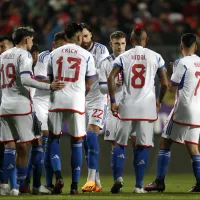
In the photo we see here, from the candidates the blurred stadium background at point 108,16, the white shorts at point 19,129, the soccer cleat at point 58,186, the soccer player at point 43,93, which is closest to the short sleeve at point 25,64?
the white shorts at point 19,129

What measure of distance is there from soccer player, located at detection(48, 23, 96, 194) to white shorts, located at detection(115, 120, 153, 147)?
487 millimetres

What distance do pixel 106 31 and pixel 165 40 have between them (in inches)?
55.4

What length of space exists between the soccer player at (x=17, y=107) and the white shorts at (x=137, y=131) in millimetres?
951

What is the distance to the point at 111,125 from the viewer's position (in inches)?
499

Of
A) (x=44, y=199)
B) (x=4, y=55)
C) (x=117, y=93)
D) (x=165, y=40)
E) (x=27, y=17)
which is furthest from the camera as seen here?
(x=27, y=17)

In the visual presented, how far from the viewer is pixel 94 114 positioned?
41.2 feet

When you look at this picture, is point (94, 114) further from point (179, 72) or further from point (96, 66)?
point (179, 72)

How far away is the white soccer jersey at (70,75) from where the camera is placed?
1119cm

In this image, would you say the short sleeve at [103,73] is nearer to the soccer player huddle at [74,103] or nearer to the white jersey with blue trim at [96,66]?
the white jersey with blue trim at [96,66]

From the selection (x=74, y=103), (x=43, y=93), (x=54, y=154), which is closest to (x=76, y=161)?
(x=54, y=154)

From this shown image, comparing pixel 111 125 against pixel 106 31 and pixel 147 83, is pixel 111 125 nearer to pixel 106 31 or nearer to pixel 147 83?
pixel 147 83

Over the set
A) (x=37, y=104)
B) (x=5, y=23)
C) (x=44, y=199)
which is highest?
(x=5, y=23)

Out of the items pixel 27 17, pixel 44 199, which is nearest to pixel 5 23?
pixel 27 17

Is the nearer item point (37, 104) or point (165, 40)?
point (37, 104)
